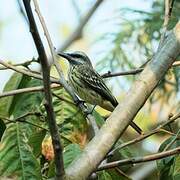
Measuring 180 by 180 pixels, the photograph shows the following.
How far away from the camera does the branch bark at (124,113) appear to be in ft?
7.54

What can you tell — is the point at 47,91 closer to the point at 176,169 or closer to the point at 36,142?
the point at 176,169

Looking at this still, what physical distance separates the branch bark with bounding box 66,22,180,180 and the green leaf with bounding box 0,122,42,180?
1.73ft

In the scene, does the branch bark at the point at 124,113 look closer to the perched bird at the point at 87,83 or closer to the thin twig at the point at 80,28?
the perched bird at the point at 87,83

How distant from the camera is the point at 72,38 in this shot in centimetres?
855

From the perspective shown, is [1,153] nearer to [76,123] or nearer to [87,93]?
[76,123]

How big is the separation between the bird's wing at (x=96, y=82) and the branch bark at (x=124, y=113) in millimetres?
1831

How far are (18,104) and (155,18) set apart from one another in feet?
9.39

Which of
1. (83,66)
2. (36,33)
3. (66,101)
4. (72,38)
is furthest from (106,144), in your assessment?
(72,38)

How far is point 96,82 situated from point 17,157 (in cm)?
217

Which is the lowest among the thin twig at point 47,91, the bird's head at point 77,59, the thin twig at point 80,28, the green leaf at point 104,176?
the green leaf at point 104,176

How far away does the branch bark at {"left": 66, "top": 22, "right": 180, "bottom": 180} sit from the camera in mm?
2299

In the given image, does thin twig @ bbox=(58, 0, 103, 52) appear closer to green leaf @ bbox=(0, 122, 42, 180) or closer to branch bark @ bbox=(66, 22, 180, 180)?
green leaf @ bbox=(0, 122, 42, 180)

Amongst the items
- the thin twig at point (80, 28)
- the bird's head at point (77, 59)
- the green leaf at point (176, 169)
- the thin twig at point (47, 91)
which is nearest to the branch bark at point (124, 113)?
the thin twig at point (47, 91)

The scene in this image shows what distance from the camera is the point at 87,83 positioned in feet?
17.2
